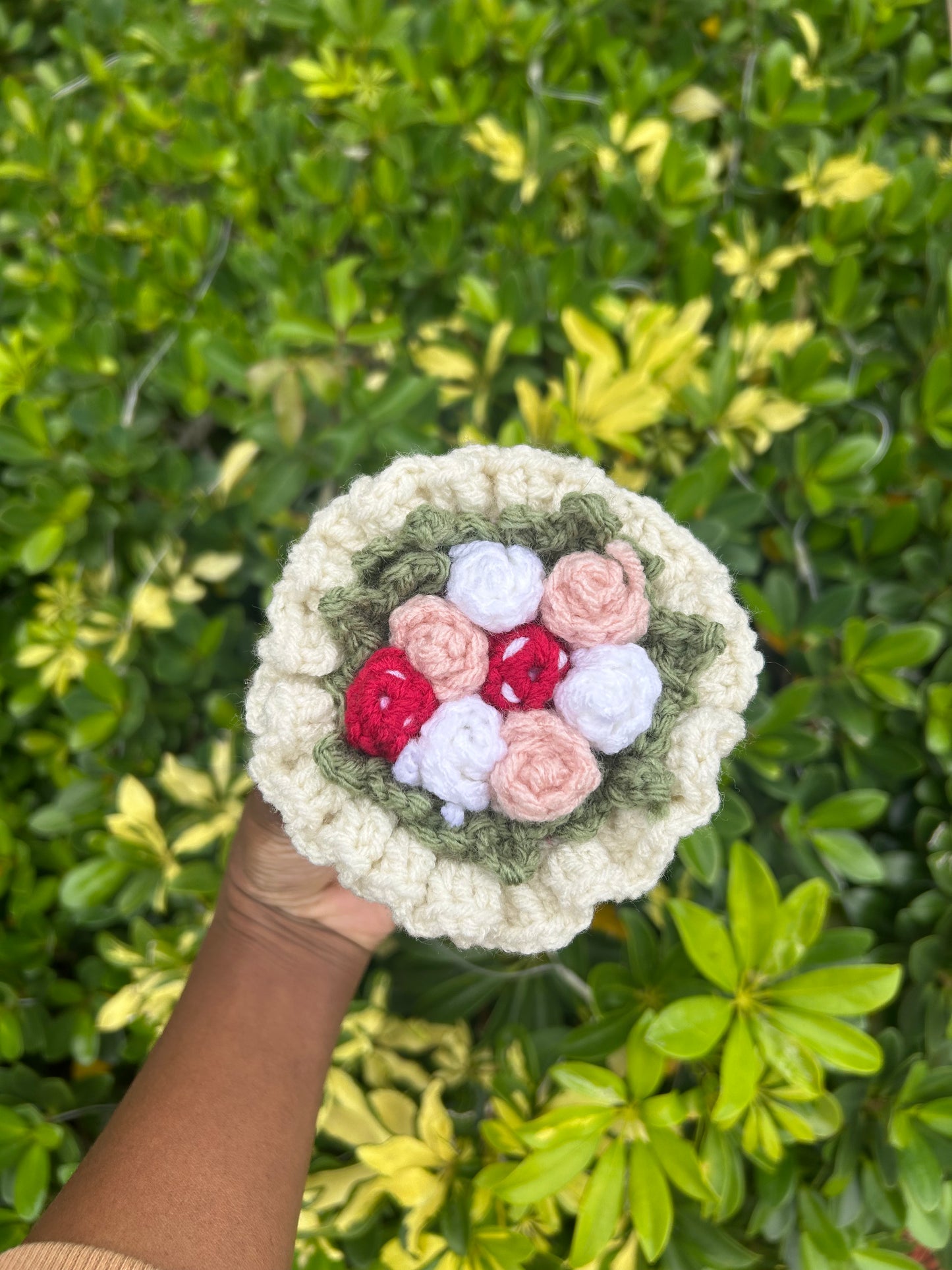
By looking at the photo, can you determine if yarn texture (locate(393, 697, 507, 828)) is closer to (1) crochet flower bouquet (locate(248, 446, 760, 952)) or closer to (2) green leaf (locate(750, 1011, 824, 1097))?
(1) crochet flower bouquet (locate(248, 446, 760, 952))

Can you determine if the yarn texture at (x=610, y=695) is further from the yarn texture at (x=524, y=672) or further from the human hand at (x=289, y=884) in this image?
the human hand at (x=289, y=884)

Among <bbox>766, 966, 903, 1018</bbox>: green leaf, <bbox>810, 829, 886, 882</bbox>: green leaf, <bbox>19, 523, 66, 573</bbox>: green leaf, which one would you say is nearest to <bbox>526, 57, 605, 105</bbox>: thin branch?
<bbox>19, 523, 66, 573</bbox>: green leaf

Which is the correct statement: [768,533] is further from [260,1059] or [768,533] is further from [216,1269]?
[216,1269]

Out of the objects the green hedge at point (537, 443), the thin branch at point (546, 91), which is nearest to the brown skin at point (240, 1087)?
the green hedge at point (537, 443)

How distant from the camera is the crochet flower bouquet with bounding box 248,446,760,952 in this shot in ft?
1.78

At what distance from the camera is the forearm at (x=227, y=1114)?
560 mm

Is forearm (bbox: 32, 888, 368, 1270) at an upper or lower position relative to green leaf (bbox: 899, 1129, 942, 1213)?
upper

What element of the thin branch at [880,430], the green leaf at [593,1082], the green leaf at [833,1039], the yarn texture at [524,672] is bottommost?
the green leaf at [593,1082]

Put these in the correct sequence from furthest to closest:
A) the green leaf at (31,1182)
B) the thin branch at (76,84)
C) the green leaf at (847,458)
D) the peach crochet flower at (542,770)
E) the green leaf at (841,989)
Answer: the thin branch at (76,84)
the green leaf at (847,458)
the green leaf at (31,1182)
the green leaf at (841,989)
the peach crochet flower at (542,770)

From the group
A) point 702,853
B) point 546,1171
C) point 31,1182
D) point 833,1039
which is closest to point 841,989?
point 833,1039

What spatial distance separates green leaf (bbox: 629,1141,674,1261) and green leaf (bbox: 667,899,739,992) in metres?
0.15

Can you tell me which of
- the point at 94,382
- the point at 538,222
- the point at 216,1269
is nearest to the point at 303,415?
the point at 94,382

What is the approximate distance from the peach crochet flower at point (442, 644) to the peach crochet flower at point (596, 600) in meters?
0.06

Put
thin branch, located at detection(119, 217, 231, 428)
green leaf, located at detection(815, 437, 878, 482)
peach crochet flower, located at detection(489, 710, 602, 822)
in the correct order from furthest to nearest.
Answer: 1. thin branch, located at detection(119, 217, 231, 428)
2. green leaf, located at detection(815, 437, 878, 482)
3. peach crochet flower, located at detection(489, 710, 602, 822)
